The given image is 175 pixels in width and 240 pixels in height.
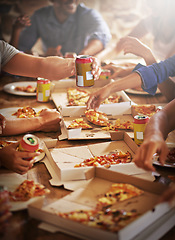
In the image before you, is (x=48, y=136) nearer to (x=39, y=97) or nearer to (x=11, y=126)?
(x=11, y=126)

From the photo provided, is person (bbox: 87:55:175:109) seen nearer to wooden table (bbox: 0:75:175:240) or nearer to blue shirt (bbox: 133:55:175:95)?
blue shirt (bbox: 133:55:175:95)

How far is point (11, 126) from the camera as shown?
82.0 inches

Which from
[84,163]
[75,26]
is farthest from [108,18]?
[84,163]

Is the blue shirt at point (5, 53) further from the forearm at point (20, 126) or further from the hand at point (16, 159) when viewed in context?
the hand at point (16, 159)

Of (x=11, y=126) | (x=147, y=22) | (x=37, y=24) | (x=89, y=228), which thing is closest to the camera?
(x=89, y=228)

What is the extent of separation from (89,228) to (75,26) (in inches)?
150

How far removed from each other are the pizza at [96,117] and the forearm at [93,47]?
5.31 ft

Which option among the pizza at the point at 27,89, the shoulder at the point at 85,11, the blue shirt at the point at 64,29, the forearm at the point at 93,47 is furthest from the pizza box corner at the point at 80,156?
the shoulder at the point at 85,11

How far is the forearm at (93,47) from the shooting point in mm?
3854

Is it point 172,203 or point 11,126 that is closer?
point 172,203

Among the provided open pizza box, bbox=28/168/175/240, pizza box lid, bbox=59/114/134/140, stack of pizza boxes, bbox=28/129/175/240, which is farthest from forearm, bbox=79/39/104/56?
open pizza box, bbox=28/168/175/240

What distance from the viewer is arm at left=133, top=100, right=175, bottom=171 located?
53.9 inches

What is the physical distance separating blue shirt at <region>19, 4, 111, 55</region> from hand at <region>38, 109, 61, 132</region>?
231 cm

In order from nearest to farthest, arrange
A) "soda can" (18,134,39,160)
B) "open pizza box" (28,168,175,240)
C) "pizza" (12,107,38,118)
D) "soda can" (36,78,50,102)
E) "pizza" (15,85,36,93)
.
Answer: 1. "open pizza box" (28,168,175,240)
2. "soda can" (18,134,39,160)
3. "pizza" (12,107,38,118)
4. "soda can" (36,78,50,102)
5. "pizza" (15,85,36,93)
